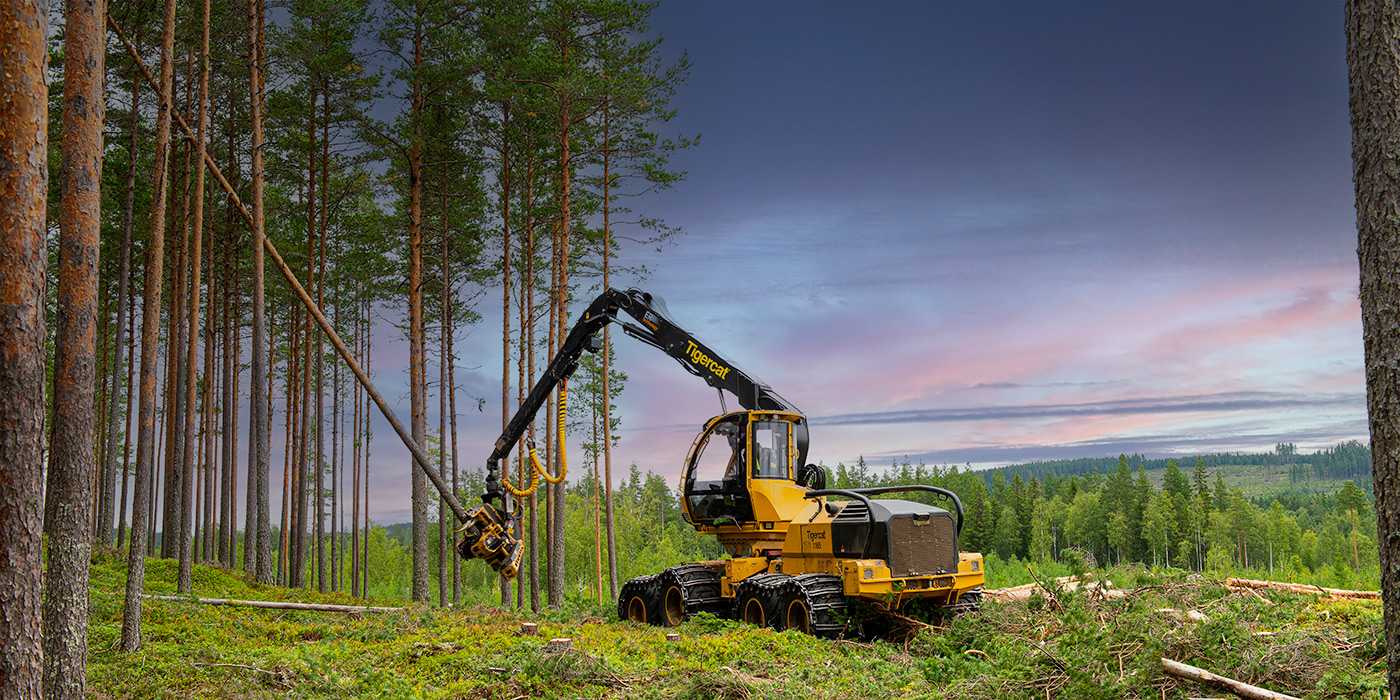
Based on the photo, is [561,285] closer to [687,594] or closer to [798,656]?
[687,594]

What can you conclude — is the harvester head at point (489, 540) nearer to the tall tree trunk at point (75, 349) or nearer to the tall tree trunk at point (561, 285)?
the tall tree trunk at point (75, 349)

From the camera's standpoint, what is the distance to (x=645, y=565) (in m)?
41.9

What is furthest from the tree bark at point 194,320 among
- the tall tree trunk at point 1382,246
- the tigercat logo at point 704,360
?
the tall tree trunk at point 1382,246

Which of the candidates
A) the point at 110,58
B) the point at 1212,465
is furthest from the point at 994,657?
the point at 1212,465

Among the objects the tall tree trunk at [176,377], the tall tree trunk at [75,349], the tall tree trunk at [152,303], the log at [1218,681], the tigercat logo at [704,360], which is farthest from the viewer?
the tall tree trunk at [176,377]

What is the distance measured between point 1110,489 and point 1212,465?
162 meters

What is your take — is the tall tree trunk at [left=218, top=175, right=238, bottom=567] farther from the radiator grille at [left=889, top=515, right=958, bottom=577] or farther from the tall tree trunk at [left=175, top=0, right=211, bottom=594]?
the radiator grille at [left=889, top=515, right=958, bottom=577]

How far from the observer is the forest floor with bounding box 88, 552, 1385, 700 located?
268 inches

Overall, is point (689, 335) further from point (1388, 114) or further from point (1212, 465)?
point (1212, 465)

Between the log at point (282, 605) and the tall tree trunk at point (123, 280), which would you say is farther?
the tall tree trunk at point (123, 280)

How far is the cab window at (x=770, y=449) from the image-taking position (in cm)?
1215

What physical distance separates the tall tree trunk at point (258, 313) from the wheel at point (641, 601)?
809cm

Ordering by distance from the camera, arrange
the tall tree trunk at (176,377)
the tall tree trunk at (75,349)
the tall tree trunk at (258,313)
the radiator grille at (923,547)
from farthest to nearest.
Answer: the tall tree trunk at (176,377), the tall tree trunk at (258,313), the radiator grille at (923,547), the tall tree trunk at (75,349)

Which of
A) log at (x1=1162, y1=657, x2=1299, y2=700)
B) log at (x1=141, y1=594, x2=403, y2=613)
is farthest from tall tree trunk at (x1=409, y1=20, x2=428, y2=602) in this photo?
log at (x1=1162, y1=657, x2=1299, y2=700)
